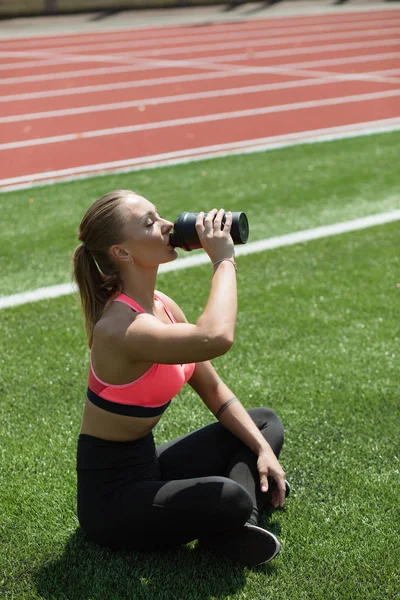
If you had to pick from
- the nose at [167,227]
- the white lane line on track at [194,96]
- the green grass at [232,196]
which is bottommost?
the white lane line on track at [194,96]

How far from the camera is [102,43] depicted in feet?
78.6

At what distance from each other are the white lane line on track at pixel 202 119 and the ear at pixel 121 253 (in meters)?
9.67

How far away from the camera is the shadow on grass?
10.3 feet

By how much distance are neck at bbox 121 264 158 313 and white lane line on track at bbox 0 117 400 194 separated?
688 cm

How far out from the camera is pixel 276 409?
457 centimetres

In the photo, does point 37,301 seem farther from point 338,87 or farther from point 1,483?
point 338,87

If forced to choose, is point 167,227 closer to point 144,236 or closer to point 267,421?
point 144,236

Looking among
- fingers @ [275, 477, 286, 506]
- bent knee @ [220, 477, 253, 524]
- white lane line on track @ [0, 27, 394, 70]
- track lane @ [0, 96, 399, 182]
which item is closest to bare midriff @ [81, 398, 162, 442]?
bent knee @ [220, 477, 253, 524]

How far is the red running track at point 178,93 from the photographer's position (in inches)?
469

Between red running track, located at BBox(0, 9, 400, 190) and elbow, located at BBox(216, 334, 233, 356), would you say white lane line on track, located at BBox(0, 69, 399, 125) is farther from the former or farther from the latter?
elbow, located at BBox(216, 334, 233, 356)

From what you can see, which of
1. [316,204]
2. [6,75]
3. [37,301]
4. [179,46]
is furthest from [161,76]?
[37,301]

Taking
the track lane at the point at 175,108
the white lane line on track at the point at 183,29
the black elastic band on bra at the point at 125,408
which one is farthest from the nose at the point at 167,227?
the white lane line on track at the point at 183,29

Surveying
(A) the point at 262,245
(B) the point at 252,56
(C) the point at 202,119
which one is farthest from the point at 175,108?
(A) the point at 262,245

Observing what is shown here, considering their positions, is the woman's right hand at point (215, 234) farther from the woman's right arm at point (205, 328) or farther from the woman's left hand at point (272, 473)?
the woman's left hand at point (272, 473)
